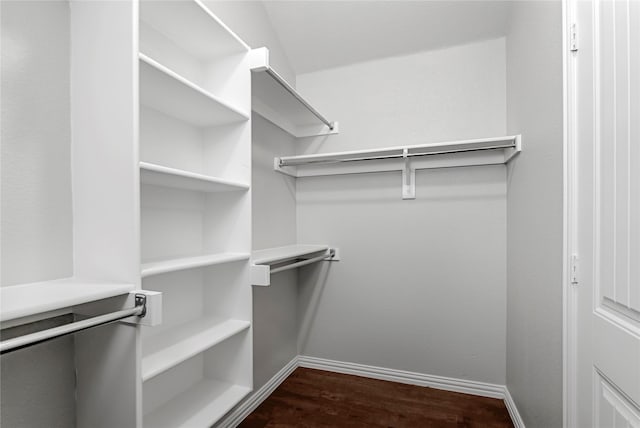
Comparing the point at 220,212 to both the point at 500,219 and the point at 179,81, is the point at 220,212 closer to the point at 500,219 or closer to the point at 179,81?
the point at 179,81

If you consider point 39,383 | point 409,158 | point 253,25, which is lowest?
point 39,383

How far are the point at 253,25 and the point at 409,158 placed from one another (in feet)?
4.25

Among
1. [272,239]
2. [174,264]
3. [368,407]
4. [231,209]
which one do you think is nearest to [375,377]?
[368,407]

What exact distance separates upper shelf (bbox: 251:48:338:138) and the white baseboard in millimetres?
1722

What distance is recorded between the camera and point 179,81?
1.06 m

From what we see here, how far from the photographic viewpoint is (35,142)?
930mm

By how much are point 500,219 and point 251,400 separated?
1891 millimetres

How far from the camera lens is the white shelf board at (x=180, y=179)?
992 mm

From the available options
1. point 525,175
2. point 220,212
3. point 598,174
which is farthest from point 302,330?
point 598,174

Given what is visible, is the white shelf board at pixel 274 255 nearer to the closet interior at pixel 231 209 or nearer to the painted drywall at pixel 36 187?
the closet interior at pixel 231 209

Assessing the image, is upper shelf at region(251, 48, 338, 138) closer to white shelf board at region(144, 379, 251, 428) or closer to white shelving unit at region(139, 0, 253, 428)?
white shelving unit at region(139, 0, 253, 428)

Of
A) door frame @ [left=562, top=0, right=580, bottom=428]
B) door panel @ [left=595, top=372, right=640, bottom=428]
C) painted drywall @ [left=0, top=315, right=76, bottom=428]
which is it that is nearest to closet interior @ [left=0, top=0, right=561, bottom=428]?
painted drywall @ [left=0, top=315, right=76, bottom=428]

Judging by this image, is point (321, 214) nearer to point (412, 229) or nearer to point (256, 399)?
point (412, 229)

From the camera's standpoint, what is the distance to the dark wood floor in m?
1.75
